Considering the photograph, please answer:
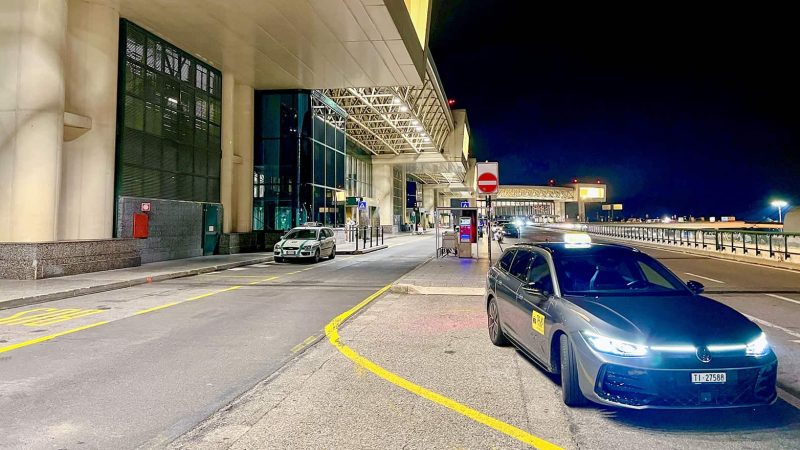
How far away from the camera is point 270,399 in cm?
477

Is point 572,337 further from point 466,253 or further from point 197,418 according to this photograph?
point 466,253

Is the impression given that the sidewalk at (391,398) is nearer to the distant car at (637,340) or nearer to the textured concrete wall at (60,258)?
the distant car at (637,340)

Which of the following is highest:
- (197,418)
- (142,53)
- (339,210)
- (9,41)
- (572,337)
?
(142,53)

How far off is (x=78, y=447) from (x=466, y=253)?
1991 cm

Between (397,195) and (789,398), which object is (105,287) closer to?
(789,398)

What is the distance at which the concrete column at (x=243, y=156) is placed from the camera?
28.2m

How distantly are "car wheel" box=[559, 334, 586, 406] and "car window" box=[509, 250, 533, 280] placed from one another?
167cm

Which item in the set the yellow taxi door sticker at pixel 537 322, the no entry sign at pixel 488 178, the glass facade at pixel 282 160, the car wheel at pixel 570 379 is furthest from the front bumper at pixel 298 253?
the car wheel at pixel 570 379

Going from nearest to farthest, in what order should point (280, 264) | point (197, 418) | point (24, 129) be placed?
point (197, 418) → point (24, 129) → point (280, 264)

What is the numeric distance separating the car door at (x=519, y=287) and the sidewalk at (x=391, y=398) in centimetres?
50

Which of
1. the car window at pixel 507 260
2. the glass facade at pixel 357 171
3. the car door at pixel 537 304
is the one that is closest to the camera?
the car door at pixel 537 304

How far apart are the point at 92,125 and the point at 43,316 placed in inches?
388

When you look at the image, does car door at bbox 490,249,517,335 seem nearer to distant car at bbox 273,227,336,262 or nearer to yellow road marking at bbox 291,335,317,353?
yellow road marking at bbox 291,335,317,353

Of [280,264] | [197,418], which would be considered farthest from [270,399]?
[280,264]
